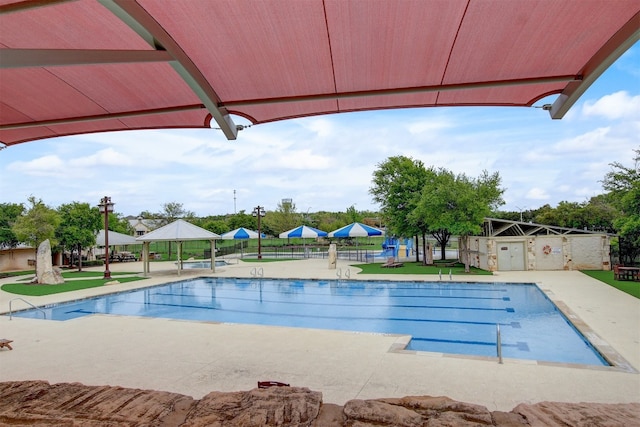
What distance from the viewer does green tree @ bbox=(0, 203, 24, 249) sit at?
78.1 ft

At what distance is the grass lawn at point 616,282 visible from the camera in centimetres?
1253

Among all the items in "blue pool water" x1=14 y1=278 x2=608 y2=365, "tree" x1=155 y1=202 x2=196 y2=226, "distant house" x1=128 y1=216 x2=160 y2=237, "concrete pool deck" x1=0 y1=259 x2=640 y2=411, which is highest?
"tree" x1=155 y1=202 x2=196 y2=226

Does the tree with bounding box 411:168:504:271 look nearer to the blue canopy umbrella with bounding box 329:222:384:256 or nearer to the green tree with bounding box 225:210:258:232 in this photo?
the blue canopy umbrella with bounding box 329:222:384:256

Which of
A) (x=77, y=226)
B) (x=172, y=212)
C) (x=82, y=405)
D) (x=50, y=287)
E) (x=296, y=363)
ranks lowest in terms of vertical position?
(x=296, y=363)

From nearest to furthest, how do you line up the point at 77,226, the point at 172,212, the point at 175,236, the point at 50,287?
1. the point at 50,287
2. the point at 175,236
3. the point at 77,226
4. the point at 172,212

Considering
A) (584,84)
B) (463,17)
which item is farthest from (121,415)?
(584,84)

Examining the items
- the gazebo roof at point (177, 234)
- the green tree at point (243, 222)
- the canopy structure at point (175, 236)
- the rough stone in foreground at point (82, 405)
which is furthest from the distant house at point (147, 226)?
the rough stone in foreground at point (82, 405)

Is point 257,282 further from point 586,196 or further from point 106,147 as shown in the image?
point 586,196

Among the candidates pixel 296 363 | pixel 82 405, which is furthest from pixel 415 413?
pixel 296 363

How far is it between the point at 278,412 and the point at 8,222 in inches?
1152

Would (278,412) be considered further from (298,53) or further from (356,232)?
(356,232)

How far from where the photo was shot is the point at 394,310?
1195cm

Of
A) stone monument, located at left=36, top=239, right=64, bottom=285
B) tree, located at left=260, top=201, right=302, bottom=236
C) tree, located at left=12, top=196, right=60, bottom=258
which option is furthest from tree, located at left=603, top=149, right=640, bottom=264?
tree, located at left=260, top=201, right=302, bottom=236

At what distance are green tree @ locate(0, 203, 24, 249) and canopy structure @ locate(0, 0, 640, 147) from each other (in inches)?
1009
